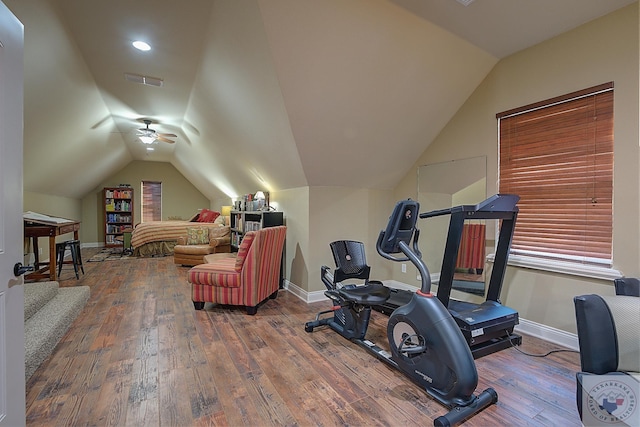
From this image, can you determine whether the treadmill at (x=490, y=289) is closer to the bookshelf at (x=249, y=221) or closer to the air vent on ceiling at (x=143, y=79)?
the bookshelf at (x=249, y=221)

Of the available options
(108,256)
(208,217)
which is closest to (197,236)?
(208,217)

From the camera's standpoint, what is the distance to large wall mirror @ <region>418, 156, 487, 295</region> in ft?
10.3

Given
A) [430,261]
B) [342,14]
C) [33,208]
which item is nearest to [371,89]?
[342,14]

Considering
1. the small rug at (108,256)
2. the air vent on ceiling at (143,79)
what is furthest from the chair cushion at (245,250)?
the small rug at (108,256)

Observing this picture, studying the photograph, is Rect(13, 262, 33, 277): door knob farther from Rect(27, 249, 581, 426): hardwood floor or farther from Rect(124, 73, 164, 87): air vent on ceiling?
Rect(124, 73, 164, 87): air vent on ceiling

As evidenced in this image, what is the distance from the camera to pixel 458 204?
340 cm

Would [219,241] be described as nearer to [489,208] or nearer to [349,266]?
[349,266]

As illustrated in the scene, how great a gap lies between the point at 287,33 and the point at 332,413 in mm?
2653

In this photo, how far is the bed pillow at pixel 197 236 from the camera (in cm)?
591

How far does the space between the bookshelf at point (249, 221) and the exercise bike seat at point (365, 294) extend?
196 cm

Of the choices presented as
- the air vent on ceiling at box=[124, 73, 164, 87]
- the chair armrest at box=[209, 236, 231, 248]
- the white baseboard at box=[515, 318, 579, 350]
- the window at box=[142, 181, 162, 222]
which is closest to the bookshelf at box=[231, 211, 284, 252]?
the chair armrest at box=[209, 236, 231, 248]

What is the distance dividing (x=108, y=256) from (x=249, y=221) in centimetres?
428

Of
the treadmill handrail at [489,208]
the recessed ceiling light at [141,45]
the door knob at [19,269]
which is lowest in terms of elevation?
the door knob at [19,269]

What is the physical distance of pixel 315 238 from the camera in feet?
12.3
